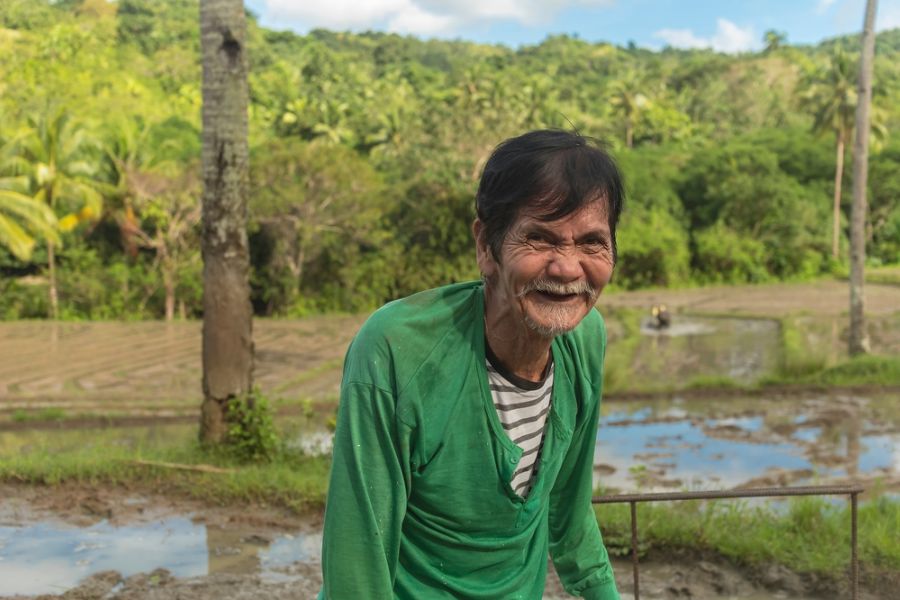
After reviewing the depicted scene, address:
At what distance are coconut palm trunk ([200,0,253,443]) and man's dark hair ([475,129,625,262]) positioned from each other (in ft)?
18.5

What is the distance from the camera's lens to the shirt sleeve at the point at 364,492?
4.32ft

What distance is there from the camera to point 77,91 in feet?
111

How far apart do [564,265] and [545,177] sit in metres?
0.13

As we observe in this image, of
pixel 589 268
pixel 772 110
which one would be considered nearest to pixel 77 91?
pixel 772 110

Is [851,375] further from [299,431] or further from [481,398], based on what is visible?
[481,398]

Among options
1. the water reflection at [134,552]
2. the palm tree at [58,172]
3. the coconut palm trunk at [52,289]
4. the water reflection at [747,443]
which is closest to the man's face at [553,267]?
the water reflection at [134,552]

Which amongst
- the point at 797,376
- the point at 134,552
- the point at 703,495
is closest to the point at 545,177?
the point at 703,495

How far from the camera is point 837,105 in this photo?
93.0ft

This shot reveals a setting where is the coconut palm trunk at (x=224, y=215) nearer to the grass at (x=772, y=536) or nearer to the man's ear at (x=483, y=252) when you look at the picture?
the grass at (x=772, y=536)

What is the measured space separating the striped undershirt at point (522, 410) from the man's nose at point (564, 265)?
0.54ft

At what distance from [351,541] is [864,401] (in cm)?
1256

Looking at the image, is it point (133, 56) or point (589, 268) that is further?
point (133, 56)

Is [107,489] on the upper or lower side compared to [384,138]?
lower

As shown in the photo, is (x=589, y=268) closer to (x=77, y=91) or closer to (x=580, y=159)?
(x=580, y=159)
